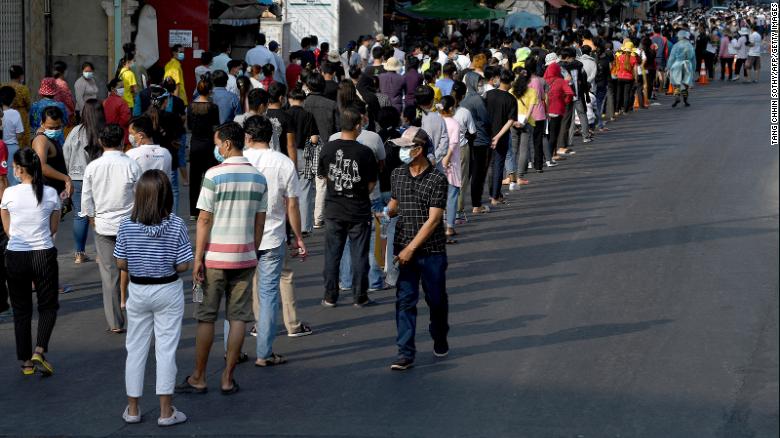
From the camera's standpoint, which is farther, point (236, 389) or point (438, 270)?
point (438, 270)

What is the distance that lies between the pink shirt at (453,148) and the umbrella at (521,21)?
28.8 metres

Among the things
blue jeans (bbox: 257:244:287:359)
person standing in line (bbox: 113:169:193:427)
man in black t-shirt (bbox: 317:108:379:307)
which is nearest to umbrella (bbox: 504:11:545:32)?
man in black t-shirt (bbox: 317:108:379:307)

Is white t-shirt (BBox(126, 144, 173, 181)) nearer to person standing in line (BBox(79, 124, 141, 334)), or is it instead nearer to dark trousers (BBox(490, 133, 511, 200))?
person standing in line (BBox(79, 124, 141, 334))

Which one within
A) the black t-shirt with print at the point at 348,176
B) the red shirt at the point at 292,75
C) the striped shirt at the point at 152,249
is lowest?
the striped shirt at the point at 152,249

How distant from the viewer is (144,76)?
18.9m

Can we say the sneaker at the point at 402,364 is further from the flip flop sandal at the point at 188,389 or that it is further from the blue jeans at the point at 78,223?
the blue jeans at the point at 78,223

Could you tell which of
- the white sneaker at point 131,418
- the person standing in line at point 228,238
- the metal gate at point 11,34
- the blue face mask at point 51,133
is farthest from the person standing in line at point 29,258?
the metal gate at point 11,34

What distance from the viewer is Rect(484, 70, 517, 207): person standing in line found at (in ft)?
49.3

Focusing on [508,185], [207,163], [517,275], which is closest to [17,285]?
[517,275]

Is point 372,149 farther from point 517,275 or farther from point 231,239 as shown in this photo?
point 231,239

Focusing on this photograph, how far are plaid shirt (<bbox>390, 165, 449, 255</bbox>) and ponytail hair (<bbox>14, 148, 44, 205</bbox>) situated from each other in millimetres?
2516

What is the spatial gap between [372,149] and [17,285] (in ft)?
10.9

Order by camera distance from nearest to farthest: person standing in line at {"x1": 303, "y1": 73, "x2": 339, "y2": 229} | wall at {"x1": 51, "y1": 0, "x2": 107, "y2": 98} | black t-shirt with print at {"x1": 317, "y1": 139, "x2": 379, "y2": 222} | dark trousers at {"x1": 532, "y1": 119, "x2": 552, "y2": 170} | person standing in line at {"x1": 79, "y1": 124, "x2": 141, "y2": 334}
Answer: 1. person standing in line at {"x1": 79, "y1": 124, "x2": 141, "y2": 334}
2. black t-shirt with print at {"x1": 317, "y1": 139, "x2": 379, "y2": 222}
3. person standing in line at {"x1": 303, "y1": 73, "x2": 339, "y2": 229}
4. dark trousers at {"x1": 532, "y1": 119, "x2": 552, "y2": 170}
5. wall at {"x1": 51, "y1": 0, "x2": 107, "y2": 98}

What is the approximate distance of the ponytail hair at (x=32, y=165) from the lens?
8375 mm
